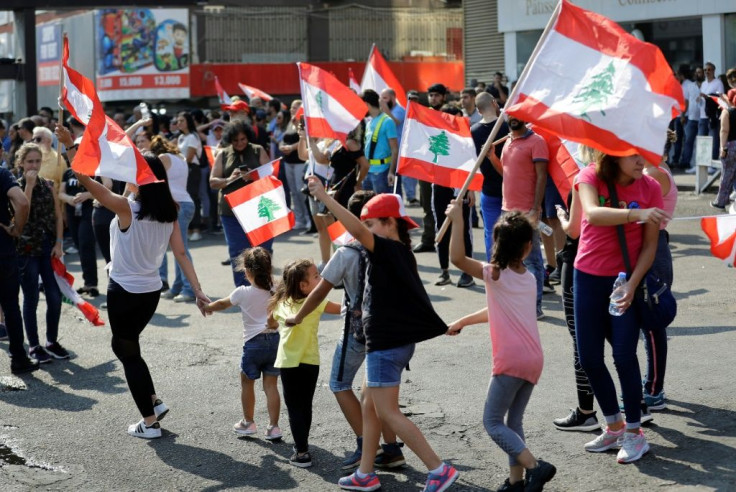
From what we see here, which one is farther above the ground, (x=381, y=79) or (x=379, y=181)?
(x=381, y=79)

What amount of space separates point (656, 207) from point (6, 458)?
161 inches

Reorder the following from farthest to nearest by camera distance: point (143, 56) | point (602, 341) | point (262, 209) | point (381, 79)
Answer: point (143, 56)
point (381, 79)
point (262, 209)
point (602, 341)

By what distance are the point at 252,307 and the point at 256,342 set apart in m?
0.23

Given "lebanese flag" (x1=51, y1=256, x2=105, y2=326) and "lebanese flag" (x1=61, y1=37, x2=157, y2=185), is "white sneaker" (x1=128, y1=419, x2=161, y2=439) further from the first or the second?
"lebanese flag" (x1=51, y1=256, x2=105, y2=326)

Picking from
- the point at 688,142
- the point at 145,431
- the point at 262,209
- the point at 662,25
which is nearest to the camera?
the point at 145,431

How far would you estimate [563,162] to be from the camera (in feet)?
27.9

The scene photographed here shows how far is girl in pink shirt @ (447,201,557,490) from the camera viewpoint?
211 inches

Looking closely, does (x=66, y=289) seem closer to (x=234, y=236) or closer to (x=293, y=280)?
(x=234, y=236)

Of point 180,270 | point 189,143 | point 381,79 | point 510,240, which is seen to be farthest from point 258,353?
point 189,143

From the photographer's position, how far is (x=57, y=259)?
941cm

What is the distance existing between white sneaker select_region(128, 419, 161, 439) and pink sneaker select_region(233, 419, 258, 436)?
53 cm

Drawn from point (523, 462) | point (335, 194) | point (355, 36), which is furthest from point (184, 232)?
point (355, 36)

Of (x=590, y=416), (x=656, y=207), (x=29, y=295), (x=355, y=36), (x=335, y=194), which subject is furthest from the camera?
(x=355, y=36)

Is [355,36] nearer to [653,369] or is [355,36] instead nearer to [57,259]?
[57,259]
